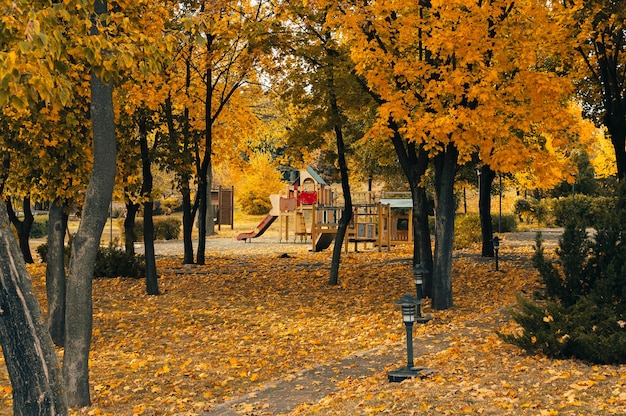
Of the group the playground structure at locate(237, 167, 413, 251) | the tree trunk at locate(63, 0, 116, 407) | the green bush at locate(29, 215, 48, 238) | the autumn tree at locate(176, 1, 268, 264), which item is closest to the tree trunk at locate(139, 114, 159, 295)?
the autumn tree at locate(176, 1, 268, 264)

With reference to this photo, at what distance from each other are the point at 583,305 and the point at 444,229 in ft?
18.3

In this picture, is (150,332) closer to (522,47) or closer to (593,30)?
(522,47)

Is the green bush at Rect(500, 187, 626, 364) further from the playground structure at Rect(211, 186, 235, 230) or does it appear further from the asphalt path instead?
the playground structure at Rect(211, 186, 235, 230)

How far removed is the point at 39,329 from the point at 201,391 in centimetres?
428

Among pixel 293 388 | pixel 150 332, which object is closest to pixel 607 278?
pixel 293 388

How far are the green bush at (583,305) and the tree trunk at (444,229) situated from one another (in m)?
4.43

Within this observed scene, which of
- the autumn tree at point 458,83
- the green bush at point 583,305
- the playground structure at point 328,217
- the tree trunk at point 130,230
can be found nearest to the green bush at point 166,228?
the playground structure at point 328,217

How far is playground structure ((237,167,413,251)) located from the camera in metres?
29.1

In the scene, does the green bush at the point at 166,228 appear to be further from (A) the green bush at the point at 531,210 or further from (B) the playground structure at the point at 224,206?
(A) the green bush at the point at 531,210

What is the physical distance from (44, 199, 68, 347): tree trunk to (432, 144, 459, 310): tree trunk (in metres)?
6.42

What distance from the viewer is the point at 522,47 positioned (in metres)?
13.5

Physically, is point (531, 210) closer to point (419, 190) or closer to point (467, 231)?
point (467, 231)

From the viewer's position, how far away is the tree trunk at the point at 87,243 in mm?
9273

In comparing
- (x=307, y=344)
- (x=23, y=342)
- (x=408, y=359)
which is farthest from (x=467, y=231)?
(x=23, y=342)
